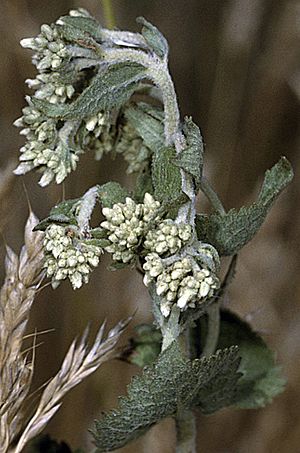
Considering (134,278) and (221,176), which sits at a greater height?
(221,176)

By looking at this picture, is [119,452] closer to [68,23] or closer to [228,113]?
[228,113]

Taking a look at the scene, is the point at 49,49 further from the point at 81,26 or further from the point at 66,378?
the point at 66,378

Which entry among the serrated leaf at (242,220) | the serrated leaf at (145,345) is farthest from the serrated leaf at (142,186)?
the serrated leaf at (145,345)

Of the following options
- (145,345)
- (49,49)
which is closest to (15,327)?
(145,345)

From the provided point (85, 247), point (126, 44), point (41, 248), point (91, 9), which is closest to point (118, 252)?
point (85, 247)

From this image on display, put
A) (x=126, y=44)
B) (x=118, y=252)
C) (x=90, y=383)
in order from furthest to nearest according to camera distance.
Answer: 1. (x=90, y=383)
2. (x=126, y=44)
3. (x=118, y=252)

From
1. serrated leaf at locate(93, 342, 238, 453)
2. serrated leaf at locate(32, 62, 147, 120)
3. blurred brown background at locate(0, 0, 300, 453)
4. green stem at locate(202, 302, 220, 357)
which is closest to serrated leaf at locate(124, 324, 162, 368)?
green stem at locate(202, 302, 220, 357)
